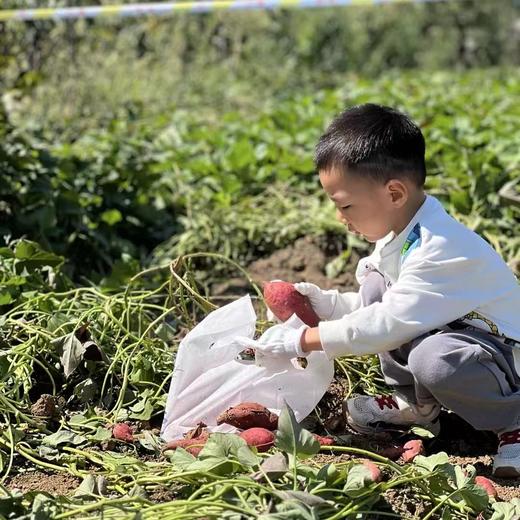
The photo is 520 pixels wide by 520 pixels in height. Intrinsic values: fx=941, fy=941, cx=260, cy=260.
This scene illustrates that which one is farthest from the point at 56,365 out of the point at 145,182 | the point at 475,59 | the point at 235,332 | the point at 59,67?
the point at 475,59

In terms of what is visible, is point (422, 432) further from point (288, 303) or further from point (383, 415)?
point (288, 303)

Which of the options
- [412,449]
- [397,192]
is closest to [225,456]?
[412,449]

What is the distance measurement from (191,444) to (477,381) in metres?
0.69

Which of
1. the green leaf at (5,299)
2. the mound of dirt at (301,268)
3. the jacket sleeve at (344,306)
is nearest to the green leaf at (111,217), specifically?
the mound of dirt at (301,268)

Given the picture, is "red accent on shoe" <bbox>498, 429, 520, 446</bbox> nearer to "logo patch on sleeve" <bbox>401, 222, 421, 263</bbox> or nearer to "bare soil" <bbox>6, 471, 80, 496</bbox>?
"logo patch on sleeve" <bbox>401, 222, 421, 263</bbox>

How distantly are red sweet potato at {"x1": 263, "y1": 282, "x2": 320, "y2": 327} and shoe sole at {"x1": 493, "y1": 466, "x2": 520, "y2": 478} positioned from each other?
0.60 metres

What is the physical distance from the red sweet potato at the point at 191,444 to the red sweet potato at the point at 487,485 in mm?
627

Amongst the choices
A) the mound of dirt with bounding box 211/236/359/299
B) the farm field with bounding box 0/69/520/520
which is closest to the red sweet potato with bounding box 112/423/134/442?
the farm field with bounding box 0/69/520/520

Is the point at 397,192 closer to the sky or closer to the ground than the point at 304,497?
closer to the sky

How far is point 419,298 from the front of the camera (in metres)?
2.21

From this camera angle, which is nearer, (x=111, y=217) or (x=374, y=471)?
(x=374, y=471)

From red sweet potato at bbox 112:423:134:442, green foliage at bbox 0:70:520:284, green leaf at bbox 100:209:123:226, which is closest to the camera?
red sweet potato at bbox 112:423:134:442

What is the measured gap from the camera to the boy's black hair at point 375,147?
89.1 inches

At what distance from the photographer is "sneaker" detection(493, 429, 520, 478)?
2229 mm
